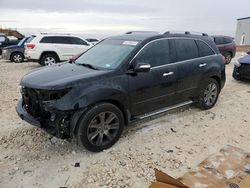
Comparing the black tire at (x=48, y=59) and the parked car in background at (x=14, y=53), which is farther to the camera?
the parked car in background at (x=14, y=53)

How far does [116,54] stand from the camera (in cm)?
505

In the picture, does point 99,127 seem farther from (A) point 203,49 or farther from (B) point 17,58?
(B) point 17,58

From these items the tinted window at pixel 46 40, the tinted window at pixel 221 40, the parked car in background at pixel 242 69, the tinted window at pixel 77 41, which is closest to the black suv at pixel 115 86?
the parked car in background at pixel 242 69

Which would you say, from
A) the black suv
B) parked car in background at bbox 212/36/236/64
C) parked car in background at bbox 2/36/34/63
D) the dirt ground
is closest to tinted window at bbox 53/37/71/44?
parked car in background at bbox 2/36/34/63

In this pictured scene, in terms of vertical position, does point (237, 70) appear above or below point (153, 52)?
below

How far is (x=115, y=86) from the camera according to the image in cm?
451

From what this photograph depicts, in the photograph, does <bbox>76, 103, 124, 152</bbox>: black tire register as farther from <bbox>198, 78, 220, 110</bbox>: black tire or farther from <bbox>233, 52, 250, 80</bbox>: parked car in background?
<bbox>233, 52, 250, 80</bbox>: parked car in background

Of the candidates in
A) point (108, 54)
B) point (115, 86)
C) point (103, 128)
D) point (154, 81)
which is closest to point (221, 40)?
point (154, 81)

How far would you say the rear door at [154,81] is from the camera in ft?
15.9

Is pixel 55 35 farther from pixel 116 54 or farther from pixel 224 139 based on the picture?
pixel 224 139

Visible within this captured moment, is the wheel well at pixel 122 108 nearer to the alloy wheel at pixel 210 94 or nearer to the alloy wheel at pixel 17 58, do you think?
the alloy wheel at pixel 210 94

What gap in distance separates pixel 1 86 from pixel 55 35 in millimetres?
5666

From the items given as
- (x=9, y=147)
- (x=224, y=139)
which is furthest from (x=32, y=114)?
(x=224, y=139)

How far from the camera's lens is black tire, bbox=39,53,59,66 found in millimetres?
13797
